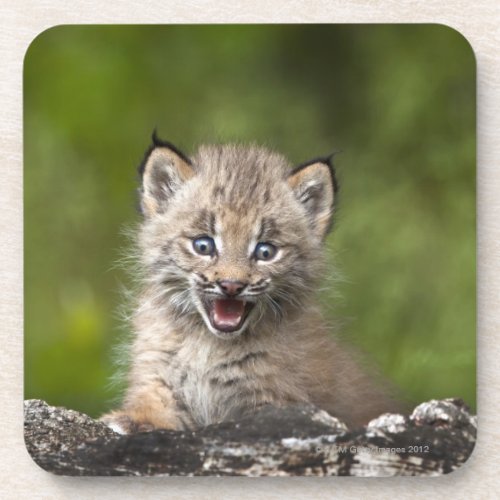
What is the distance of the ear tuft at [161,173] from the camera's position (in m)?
6.71

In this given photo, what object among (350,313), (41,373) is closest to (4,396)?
(41,373)

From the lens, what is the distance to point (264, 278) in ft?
21.5

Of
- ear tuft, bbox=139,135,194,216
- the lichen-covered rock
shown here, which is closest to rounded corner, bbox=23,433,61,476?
the lichen-covered rock

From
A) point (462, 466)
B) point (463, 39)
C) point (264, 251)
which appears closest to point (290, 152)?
point (264, 251)

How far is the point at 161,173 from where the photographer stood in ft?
22.1

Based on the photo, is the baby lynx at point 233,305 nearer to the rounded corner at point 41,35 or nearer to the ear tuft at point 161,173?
the ear tuft at point 161,173

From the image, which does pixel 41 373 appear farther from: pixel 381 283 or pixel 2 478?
→ pixel 381 283

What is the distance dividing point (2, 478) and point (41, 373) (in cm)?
42

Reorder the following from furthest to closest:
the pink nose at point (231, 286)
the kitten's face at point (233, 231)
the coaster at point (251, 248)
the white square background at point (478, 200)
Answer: the white square background at point (478, 200) < the coaster at point (251, 248) < the kitten's face at point (233, 231) < the pink nose at point (231, 286)

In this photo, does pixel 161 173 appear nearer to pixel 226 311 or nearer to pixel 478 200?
pixel 226 311

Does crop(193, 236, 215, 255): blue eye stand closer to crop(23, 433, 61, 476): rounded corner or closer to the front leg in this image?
the front leg

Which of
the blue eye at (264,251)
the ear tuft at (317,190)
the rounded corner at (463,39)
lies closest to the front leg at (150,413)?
the blue eye at (264,251)

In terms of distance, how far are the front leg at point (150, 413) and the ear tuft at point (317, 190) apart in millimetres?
814

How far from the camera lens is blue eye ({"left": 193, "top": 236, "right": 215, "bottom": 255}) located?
661 centimetres
